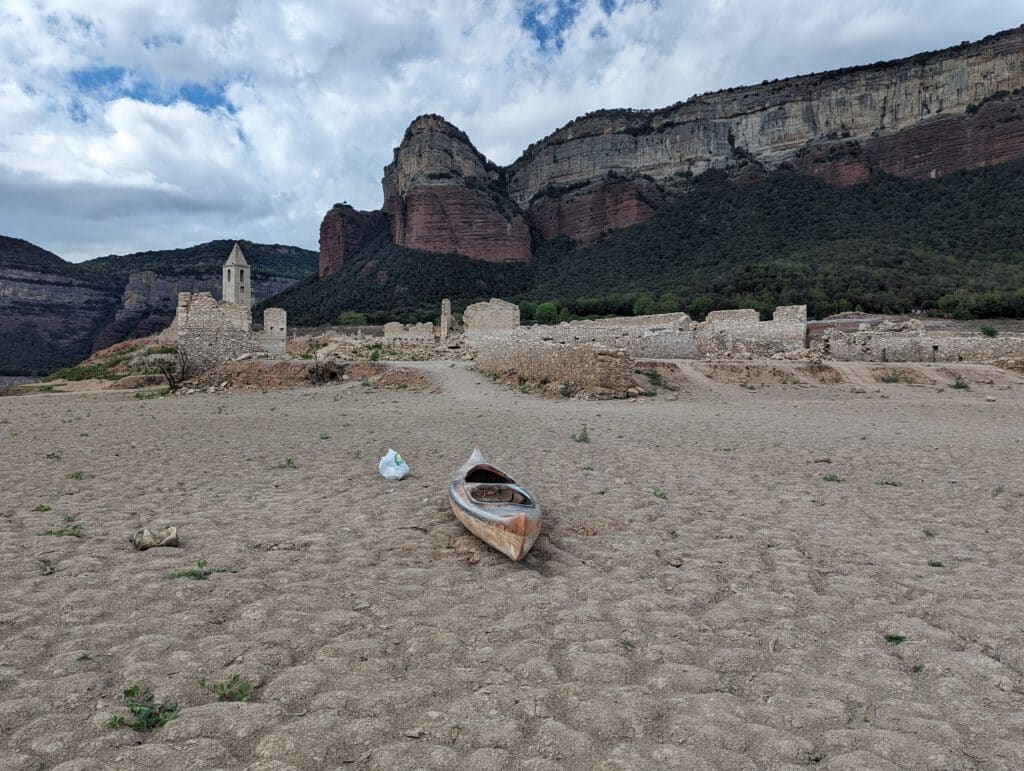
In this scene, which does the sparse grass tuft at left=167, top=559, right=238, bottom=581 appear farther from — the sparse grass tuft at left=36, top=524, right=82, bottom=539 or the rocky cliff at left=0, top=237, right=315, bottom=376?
the rocky cliff at left=0, top=237, right=315, bottom=376

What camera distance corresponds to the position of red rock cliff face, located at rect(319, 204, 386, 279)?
111m

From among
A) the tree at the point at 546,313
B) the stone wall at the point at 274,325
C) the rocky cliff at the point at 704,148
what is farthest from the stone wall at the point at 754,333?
the rocky cliff at the point at 704,148

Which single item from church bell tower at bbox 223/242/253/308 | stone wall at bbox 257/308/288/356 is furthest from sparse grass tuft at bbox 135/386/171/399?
church bell tower at bbox 223/242/253/308

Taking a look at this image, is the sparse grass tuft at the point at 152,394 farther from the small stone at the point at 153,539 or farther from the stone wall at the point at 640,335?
the small stone at the point at 153,539

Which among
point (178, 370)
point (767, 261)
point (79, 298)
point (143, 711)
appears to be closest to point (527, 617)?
point (143, 711)

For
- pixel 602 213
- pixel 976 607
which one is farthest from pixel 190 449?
pixel 602 213

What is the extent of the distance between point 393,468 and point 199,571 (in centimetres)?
349

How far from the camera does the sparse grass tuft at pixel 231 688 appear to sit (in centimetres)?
247

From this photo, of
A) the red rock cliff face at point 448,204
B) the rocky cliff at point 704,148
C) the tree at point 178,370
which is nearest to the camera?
the tree at point 178,370

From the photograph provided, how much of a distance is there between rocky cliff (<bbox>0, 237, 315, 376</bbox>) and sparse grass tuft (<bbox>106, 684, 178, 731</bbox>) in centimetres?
10468

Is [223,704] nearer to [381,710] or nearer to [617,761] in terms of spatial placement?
[381,710]

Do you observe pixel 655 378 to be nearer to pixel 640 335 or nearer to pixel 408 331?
pixel 640 335

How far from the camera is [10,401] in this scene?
18469mm

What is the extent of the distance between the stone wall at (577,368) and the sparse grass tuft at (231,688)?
1474 centimetres
